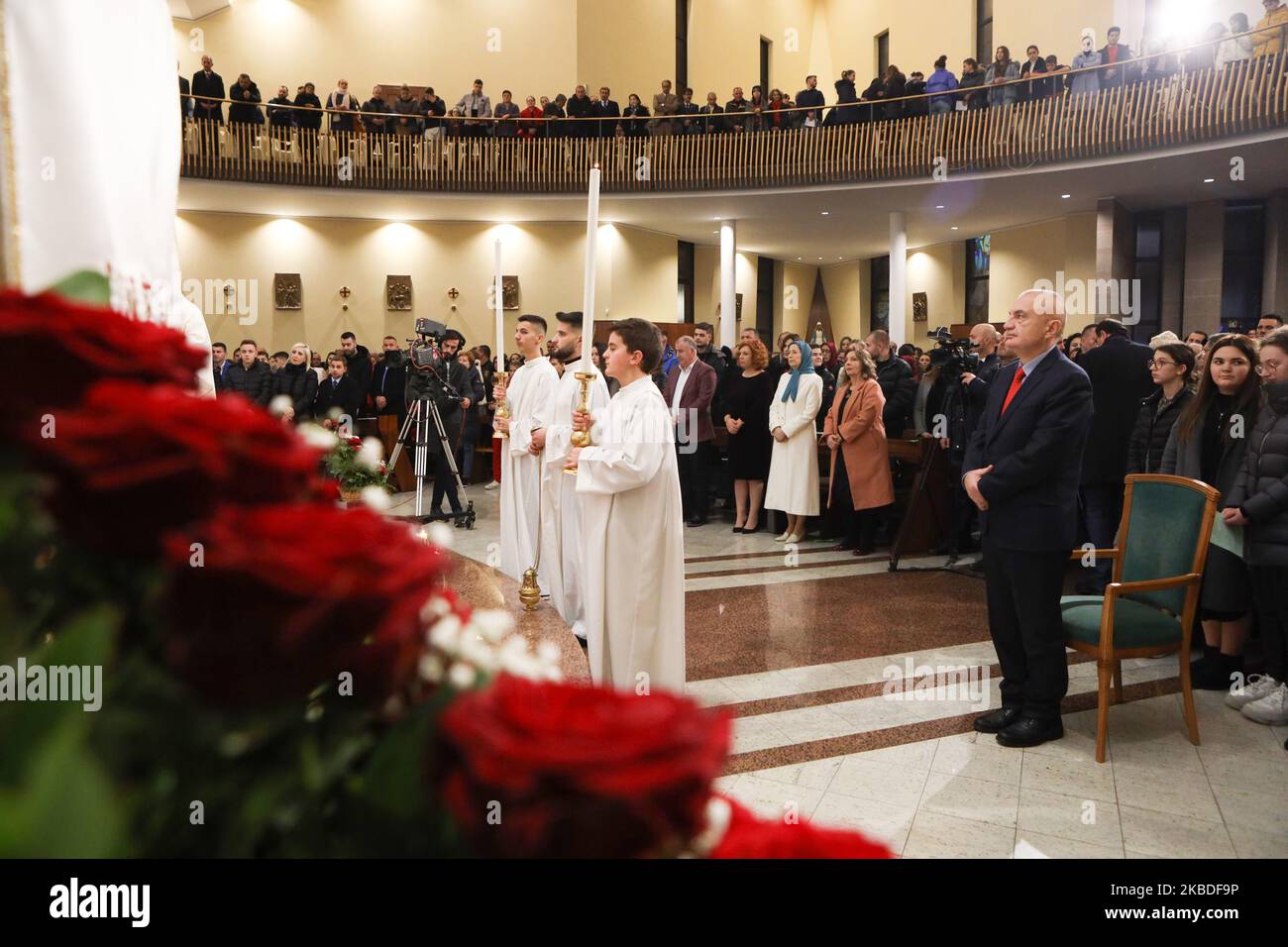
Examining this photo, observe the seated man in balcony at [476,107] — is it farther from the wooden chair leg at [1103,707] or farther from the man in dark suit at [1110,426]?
the wooden chair leg at [1103,707]

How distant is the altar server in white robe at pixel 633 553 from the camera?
4.10m

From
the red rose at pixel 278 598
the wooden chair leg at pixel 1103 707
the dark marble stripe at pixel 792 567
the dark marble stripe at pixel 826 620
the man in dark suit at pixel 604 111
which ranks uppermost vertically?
the man in dark suit at pixel 604 111

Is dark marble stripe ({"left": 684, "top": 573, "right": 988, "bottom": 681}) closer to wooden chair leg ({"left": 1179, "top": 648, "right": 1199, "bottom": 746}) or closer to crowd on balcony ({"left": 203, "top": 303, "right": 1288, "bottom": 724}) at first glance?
crowd on balcony ({"left": 203, "top": 303, "right": 1288, "bottom": 724})

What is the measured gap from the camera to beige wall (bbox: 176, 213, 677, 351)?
17406 millimetres

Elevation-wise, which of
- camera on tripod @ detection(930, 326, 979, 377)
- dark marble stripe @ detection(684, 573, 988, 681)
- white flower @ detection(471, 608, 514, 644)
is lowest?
dark marble stripe @ detection(684, 573, 988, 681)

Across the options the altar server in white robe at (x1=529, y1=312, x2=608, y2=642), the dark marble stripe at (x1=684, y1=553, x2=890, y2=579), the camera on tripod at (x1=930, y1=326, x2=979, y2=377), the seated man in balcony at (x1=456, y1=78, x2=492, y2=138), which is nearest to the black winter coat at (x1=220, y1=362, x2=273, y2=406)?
the dark marble stripe at (x1=684, y1=553, x2=890, y2=579)

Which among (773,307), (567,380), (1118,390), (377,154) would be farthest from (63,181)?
(773,307)

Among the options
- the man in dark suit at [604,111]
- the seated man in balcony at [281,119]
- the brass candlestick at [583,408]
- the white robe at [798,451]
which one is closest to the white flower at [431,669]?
the brass candlestick at [583,408]

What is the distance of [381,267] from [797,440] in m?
11.9

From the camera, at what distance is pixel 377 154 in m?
16.5

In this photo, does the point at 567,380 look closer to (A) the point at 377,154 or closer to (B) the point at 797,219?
(A) the point at 377,154

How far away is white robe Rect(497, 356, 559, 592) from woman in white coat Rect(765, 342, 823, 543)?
2.99m

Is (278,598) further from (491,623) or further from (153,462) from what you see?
(491,623)

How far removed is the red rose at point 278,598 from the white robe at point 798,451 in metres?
8.36
